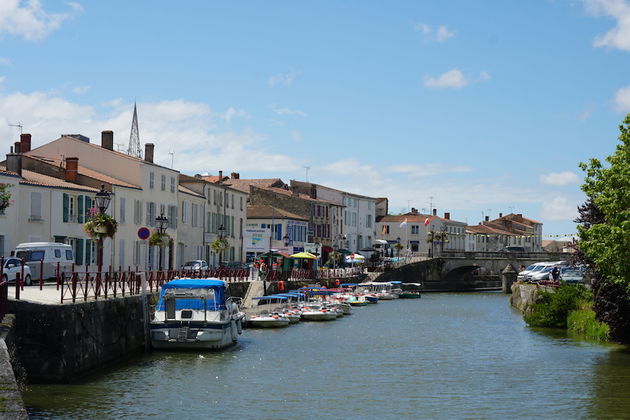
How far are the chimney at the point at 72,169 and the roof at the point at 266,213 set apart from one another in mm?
38597

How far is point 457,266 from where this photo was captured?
11675cm

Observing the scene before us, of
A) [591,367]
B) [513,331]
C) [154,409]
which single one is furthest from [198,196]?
[154,409]

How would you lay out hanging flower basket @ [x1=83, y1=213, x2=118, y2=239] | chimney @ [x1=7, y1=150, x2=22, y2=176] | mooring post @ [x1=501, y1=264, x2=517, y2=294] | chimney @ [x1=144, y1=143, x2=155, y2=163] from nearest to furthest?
1. hanging flower basket @ [x1=83, y1=213, x2=118, y2=239]
2. chimney @ [x1=7, y1=150, x2=22, y2=176]
3. chimney @ [x1=144, y1=143, x2=155, y2=163]
4. mooring post @ [x1=501, y1=264, x2=517, y2=294]

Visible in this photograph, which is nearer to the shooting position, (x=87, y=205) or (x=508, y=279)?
(x=87, y=205)

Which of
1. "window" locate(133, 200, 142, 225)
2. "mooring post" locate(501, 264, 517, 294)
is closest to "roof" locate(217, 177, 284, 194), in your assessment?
"mooring post" locate(501, 264, 517, 294)

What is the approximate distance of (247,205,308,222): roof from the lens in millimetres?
99500

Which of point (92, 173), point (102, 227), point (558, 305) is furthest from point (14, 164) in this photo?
point (558, 305)

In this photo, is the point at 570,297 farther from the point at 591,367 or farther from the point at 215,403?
the point at 215,403

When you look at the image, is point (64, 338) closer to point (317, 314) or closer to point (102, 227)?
point (102, 227)

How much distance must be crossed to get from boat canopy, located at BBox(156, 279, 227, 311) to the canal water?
7.18 feet

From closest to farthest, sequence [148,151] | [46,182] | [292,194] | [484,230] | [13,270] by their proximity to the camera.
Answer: [13,270] < [46,182] < [148,151] < [292,194] < [484,230]

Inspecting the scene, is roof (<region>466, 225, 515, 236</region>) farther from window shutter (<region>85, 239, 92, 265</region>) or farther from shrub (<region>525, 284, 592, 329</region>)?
shrub (<region>525, 284, 592, 329</region>)

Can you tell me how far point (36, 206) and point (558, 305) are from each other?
3012 centimetres

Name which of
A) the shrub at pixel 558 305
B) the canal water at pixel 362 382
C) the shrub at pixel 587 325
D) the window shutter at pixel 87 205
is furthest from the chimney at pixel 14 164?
the shrub at pixel 587 325
